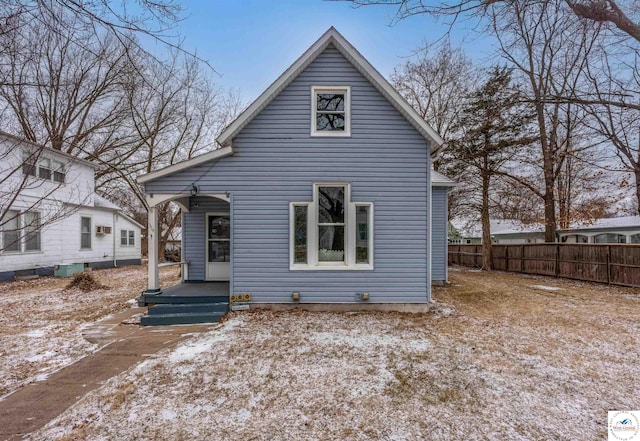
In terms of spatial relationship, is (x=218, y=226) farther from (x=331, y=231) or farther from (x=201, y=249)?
(x=331, y=231)

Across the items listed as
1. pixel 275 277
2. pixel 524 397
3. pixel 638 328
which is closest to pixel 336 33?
pixel 275 277

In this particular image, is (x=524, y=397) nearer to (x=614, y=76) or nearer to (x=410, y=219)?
(x=410, y=219)

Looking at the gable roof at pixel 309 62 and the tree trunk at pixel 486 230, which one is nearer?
the gable roof at pixel 309 62

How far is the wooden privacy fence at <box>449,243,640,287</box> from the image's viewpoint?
10453 mm

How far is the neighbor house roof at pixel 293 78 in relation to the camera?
683cm

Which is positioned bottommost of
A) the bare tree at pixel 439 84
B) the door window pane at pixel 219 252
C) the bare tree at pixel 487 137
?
the door window pane at pixel 219 252

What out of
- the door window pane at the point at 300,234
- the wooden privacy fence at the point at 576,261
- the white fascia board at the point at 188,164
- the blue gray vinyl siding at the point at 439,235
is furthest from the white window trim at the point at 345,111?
the wooden privacy fence at the point at 576,261

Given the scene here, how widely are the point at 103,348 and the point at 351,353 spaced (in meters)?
3.98

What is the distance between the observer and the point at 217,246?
8.85m

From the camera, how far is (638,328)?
5984 millimetres

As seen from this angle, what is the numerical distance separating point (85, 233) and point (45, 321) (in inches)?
411

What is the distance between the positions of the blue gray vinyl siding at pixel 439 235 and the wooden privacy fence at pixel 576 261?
580 centimetres

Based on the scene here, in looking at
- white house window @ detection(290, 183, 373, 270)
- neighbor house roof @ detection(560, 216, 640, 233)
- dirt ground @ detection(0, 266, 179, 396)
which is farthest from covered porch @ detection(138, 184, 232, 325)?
neighbor house roof @ detection(560, 216, 640, 233)

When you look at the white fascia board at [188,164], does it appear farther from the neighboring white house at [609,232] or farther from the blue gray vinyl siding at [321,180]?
the neighboring white house at [609,232]
